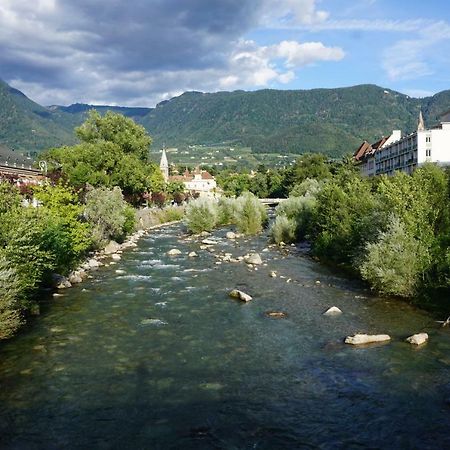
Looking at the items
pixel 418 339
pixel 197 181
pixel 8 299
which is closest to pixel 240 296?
pixel 418 339

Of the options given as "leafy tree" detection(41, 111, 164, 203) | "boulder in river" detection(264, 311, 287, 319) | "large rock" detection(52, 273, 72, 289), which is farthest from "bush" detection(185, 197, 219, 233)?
"boulder in river" detection(264, 311, 287, 319)

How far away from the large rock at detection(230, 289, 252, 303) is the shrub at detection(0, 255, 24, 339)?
10.2 meters

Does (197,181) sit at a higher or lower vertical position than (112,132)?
lower

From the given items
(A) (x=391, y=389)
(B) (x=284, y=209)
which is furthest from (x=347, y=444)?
(B) (x=284, y=209)

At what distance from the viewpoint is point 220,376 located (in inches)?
564

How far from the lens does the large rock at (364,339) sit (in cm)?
1696

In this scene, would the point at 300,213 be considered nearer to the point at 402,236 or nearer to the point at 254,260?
the point at 254,260

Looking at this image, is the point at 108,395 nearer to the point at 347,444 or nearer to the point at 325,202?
the point at 347,444

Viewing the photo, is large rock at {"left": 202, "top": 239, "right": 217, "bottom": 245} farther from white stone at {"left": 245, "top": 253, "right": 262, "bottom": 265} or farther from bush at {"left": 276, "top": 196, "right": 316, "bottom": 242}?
white stone at {"left": 245, "top": 253, "right": 262, "bottom": 265}

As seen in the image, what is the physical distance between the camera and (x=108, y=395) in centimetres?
1304

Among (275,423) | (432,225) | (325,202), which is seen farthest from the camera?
(325,202)

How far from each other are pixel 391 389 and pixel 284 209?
3954 cm

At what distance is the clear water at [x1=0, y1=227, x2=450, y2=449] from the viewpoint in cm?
1114

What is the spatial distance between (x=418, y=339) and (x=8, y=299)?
1470 cm
